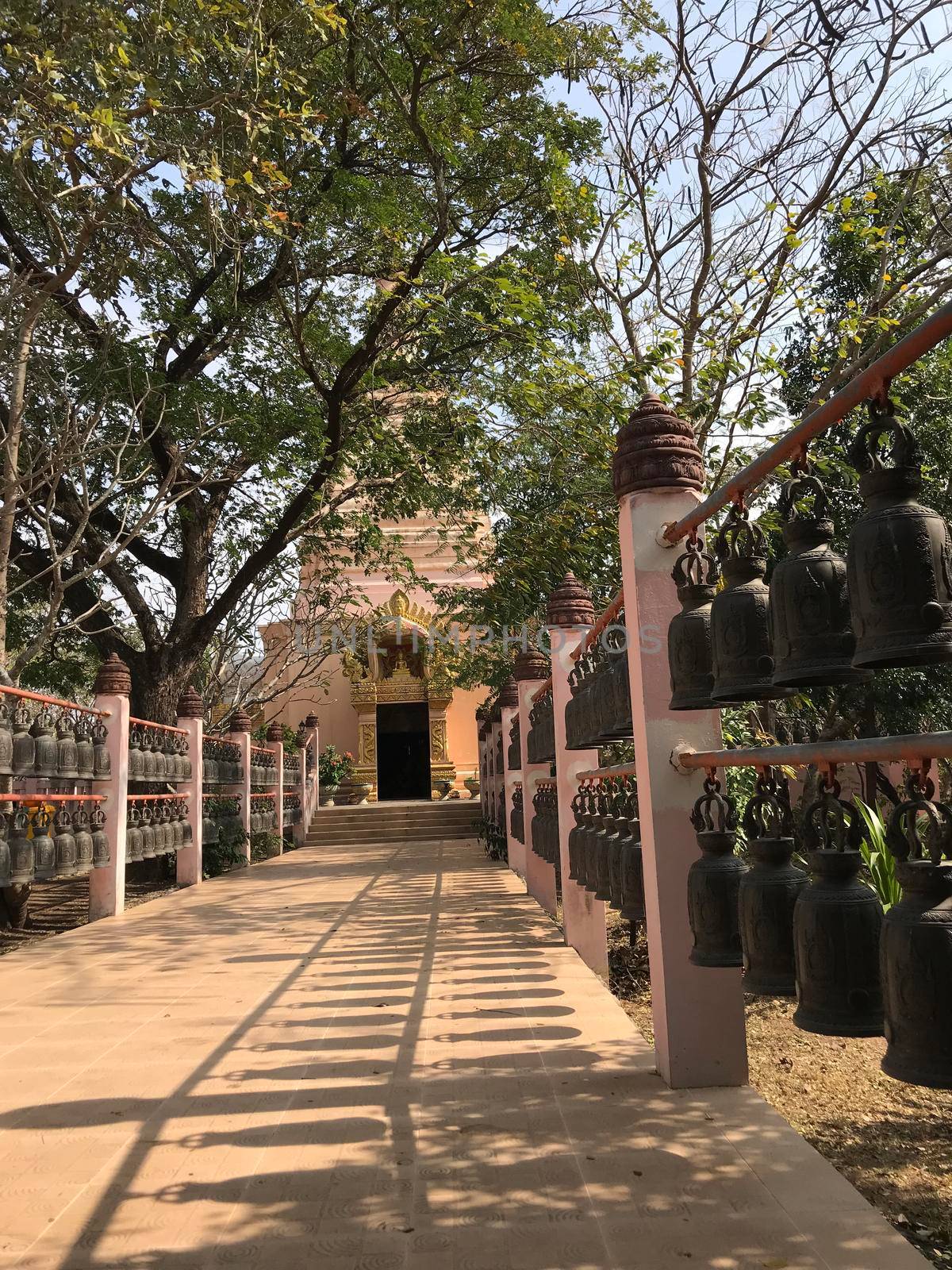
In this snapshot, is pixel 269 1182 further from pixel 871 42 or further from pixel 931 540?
pixel 871 42

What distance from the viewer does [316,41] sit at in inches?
306

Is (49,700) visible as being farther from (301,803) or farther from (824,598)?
(301,803)

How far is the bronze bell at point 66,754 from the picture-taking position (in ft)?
22.5

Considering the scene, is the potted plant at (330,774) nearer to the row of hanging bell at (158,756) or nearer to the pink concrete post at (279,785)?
the pink concrete post at (279,785)

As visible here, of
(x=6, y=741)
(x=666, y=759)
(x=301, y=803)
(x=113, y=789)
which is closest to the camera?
(x=666, y=759)

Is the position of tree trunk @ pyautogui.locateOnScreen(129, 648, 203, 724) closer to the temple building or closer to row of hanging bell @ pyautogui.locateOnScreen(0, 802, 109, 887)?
row of hanging bell @ pyautogui.locateOnScreen(0, 802, 109, 887)

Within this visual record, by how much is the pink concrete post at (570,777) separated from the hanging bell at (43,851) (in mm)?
3546

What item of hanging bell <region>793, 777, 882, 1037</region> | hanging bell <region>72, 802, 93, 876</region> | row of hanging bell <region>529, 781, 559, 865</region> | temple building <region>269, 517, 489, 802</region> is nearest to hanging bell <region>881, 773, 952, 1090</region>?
hanging bell <region>793, 777, 882, 1037</region>

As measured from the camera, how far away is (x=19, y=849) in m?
6.16

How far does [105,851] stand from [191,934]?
4.84 ft

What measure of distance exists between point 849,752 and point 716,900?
834 millimetres

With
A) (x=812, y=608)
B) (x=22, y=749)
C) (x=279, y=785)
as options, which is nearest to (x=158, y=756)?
(x=22, y=749)

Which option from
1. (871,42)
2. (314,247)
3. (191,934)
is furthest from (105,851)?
(871,42)

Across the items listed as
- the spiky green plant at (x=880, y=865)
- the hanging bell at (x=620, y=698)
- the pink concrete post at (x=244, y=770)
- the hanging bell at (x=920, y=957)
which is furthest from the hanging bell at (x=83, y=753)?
the hanging bell at (x=920, y=957)
